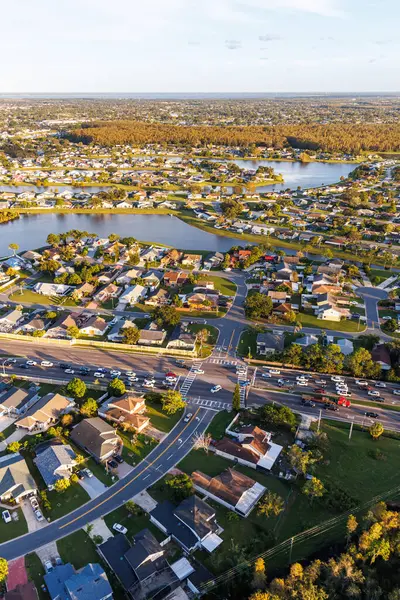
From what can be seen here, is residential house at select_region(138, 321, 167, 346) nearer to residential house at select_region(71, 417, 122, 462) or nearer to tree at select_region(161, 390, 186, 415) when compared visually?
tree at select_region(161, 390, 186, 415)

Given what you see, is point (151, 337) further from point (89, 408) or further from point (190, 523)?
point (190, 523)

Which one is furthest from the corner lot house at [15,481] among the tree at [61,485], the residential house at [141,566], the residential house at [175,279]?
the residential house at [175,279]

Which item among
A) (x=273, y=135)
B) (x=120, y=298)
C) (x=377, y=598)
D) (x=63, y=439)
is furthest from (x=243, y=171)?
(x=377, y=598)

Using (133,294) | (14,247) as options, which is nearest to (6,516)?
(133,294)

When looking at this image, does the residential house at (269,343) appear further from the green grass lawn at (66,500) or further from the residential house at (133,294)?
the green grass lawn at (66,500)

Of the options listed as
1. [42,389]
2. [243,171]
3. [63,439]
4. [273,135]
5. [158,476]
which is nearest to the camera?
[158,476]

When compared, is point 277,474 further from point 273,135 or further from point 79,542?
point 273,135
